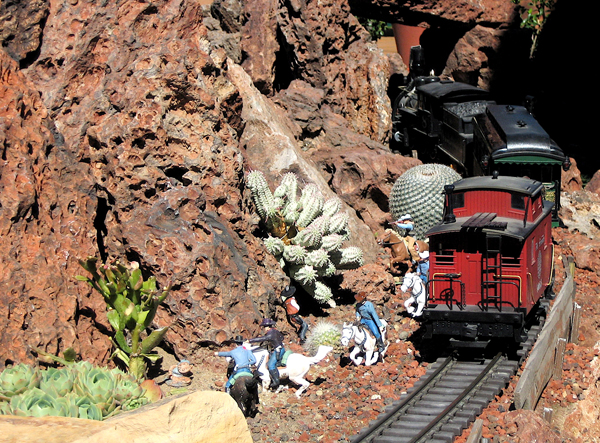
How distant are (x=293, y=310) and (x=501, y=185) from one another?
419cm

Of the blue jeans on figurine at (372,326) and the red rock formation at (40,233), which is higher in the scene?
the red rock formation at (40,233)

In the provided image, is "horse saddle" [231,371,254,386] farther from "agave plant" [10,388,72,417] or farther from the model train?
the model train

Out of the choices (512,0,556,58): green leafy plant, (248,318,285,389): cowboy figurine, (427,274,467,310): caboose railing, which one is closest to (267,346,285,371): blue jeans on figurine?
(248,318,285,389): cowboy figurine

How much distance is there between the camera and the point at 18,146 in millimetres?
10633

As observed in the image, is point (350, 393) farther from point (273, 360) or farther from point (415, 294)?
point (415, 294)

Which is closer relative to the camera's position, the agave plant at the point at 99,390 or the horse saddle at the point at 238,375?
the agave plant at the point at 99,390

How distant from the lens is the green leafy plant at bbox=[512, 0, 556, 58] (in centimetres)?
2872

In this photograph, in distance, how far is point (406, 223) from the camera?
1709 cm

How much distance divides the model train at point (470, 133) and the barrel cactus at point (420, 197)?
1.37 meters

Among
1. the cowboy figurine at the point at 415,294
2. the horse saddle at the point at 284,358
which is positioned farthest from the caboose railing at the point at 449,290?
the horse saddle at the point at 284,358

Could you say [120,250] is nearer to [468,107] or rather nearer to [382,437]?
[382,437]

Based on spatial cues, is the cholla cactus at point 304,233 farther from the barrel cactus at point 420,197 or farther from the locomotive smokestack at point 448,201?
the barrel cactus at point 420,197

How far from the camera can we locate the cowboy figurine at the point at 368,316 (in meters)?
12.2

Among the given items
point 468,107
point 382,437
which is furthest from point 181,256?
point 468,107
